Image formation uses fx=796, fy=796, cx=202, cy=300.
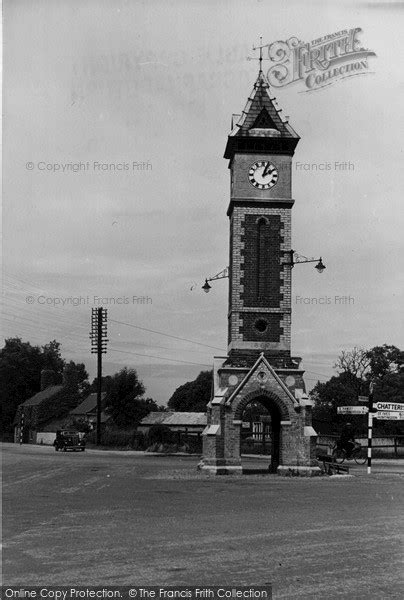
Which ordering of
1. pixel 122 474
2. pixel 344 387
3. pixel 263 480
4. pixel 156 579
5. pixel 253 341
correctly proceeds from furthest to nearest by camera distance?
pixel 344 387
pixel 253 341
pixel 122 474
pixel 263 480
pixel 156 579

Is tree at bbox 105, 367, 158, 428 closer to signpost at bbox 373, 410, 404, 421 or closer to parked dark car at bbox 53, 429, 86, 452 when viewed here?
parked dark car at bbox 53, 429, 86, 452

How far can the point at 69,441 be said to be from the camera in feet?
182

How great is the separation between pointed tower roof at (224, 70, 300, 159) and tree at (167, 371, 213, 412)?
263 feet

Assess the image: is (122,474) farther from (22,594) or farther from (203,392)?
(203,392)

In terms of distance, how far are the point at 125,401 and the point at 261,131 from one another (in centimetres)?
4212

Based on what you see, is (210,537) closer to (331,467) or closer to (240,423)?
(240,423)

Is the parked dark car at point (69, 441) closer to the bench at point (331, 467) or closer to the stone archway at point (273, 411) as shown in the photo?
the stone archway at point (273, 411)

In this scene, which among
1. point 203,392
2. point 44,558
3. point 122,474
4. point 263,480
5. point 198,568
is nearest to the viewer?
point 198,568

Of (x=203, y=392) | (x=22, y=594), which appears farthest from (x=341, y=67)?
(x=203, y=392)

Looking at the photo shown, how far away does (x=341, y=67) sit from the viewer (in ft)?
51.4

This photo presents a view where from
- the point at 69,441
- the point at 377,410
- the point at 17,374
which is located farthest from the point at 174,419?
the point at 377,410

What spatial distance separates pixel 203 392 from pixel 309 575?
337 feet

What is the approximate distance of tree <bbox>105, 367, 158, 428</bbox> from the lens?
6812 centimetres

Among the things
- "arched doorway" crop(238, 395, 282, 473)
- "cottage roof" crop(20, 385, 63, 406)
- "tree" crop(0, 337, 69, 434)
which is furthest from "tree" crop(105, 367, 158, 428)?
"tree" crop(0, 337, 69, 434)
